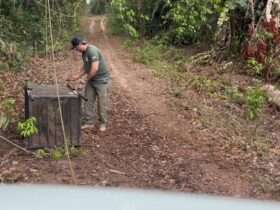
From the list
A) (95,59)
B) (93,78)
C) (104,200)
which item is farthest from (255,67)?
(104,200)

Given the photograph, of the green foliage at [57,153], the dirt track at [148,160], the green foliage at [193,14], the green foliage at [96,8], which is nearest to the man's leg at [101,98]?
the dirt track at [148,160]

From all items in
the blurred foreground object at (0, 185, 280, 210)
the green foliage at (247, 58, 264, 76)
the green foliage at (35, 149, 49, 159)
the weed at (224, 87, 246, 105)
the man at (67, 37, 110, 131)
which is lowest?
the weed at (224, 87, 246, 105)

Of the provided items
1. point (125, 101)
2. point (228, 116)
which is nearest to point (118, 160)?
point (228, 116)

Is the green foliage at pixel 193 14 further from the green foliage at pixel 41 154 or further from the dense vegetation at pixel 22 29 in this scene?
the green foliage at pixel 41 154

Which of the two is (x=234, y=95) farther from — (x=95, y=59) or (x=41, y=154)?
(x=41, y=154)

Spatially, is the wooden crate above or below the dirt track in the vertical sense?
above

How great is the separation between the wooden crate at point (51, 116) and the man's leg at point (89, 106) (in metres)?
0.88

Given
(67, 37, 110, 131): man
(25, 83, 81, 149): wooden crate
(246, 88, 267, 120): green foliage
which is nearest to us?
(25, 83, 81, 149): wooden crate

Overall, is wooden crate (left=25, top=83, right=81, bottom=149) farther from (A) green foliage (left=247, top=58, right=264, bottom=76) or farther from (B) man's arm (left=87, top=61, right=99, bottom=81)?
(A) green foliage (left=247, top=58, right=264, bottom=76)

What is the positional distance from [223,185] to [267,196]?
1.98ft

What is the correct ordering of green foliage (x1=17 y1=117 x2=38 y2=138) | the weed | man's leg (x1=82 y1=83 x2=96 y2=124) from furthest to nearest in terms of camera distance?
the weed, man's leg (x1=82 y1=83 x2=96 y2=124), green foliage (x1=17 y1=117 x2=38 y2=138)

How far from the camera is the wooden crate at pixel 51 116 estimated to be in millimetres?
9062

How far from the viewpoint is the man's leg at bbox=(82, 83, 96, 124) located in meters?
10.3

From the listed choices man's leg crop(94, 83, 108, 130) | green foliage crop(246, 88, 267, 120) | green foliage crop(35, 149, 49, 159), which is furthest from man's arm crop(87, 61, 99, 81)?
green foliage crop(246, 88, 267, 120)
